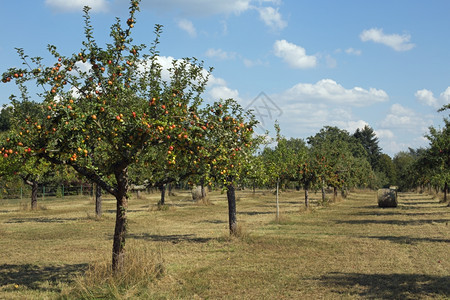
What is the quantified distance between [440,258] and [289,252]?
4692 mm

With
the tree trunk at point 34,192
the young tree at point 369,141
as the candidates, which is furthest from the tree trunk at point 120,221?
the young tree at point 369,141

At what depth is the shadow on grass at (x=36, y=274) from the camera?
10.9 metres

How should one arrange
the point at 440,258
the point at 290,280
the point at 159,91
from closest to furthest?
1. the point at 159,91
2. the point at 290,280
3. the point at 440,258

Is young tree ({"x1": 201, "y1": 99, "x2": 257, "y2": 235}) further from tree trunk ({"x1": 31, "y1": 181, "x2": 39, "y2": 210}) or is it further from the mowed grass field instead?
tree trunk ({"x1": 31, "y1": 181, "x2": 39, "y2": 210})

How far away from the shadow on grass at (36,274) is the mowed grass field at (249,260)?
0.03 metres

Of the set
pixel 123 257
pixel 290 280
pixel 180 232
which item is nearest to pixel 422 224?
pixel 180 232

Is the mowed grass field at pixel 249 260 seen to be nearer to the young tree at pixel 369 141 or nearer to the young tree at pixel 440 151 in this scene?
the young tree at pixel 440 151

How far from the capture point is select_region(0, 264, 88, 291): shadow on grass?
10891 mm

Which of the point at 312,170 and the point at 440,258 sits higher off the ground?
the point at 312,170

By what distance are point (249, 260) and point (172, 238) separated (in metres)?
6.08

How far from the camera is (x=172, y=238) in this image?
742 inches

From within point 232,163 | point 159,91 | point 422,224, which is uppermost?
point 159,91

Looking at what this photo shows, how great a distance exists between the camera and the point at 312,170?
116 feet

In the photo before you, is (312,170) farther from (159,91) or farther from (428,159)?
(159,91)
